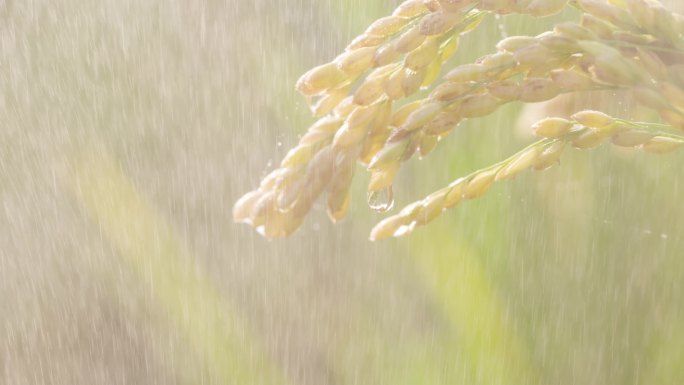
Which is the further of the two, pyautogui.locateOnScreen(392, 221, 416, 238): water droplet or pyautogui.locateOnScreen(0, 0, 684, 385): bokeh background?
pyautogui.locateOnScreen(0, 0, 684, 385): bokeh background

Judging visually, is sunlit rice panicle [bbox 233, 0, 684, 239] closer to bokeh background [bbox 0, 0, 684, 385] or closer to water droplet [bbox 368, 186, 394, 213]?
water droplet [bbox 368, 186, 394, 213]

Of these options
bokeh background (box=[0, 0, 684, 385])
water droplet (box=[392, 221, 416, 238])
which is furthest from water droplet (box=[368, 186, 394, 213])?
bokeh background (box=[0, 0, 684, 385])

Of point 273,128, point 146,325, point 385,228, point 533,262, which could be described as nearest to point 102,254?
point 146,325

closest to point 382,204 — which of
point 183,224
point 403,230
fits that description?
point 403,230

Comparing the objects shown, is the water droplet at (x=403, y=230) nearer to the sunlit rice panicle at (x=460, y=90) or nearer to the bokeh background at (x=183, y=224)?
the sunlit rice panicle at (x=460, y=90)

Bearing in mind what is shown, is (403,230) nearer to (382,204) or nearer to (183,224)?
(382,204)

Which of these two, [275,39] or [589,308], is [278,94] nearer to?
[275,39]
